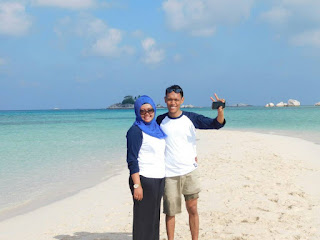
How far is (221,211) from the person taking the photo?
18.0ft

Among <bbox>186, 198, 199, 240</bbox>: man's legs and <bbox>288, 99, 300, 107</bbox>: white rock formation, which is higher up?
<bbox>288, 99, 300, 107</bbox>: white rock formation

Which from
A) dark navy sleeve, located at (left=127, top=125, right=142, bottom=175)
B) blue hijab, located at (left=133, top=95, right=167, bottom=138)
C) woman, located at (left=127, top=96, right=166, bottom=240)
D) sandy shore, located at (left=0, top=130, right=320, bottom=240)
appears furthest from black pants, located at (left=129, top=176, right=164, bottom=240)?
sandy shore, located at (left=0, top=130, right=320, bottom=240)

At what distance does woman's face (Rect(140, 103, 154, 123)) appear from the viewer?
329cm

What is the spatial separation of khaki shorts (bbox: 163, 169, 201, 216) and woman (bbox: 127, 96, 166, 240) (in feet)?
0.73

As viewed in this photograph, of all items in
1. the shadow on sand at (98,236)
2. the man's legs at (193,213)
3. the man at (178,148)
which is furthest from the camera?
the shadow on sand at (98,236)

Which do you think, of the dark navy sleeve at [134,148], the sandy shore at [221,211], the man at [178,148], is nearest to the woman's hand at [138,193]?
the dark navy sleeve at [134,148]

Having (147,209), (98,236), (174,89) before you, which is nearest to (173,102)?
(174,89)

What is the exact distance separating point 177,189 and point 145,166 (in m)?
0.63

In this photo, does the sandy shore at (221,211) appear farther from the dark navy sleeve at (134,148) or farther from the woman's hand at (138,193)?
the dark navy sleeve at (134,148)

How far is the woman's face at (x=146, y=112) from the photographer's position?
3287mm

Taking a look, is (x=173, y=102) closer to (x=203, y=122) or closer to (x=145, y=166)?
(x=203, y=122)

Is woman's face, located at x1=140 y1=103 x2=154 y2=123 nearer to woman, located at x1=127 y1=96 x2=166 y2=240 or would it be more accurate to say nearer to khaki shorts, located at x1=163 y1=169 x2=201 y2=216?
woman, located at x1=127 y1=96 x2=166 y2=240

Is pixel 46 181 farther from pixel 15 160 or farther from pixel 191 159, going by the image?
pixel 191 159

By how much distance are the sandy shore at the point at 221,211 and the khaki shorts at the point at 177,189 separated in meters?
1.01
